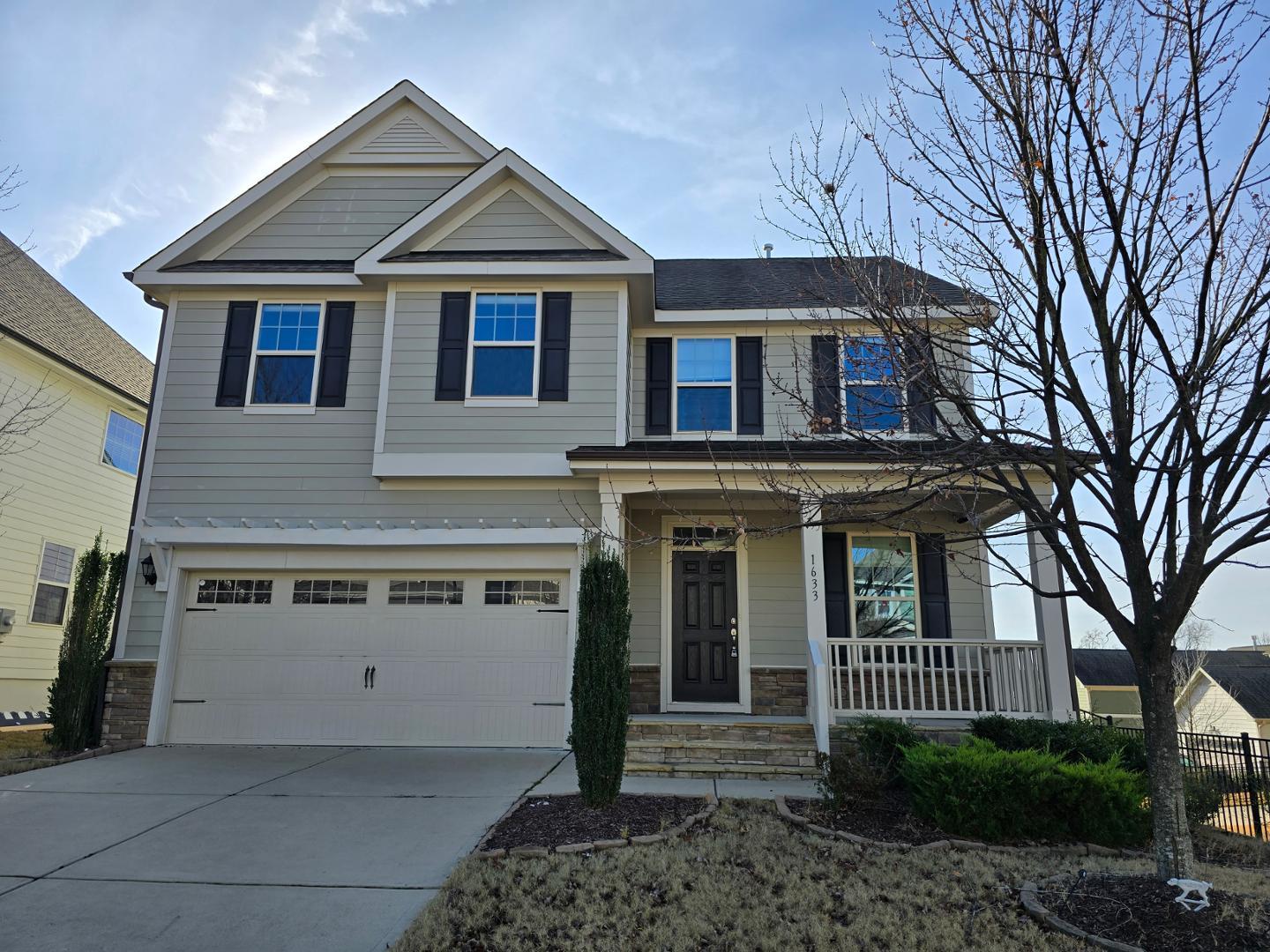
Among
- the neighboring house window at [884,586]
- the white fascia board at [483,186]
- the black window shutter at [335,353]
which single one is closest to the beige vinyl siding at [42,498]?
the black window shutter at [335,353]

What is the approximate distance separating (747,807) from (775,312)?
266 inches

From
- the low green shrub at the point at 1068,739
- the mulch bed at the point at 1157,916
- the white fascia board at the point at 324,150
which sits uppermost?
the white fascia board at the point at 324,150

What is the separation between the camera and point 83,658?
9.29 m

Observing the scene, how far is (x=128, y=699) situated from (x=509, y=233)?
7.51 metres

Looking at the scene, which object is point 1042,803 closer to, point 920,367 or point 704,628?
point 920,367

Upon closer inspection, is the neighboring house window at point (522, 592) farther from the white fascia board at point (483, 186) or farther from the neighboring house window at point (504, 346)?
the white fascia board at point (483, 186)

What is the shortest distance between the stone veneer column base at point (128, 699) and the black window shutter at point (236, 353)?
3444 millimetres

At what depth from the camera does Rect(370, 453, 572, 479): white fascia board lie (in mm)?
9828

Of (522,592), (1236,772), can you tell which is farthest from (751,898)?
(1236,772)

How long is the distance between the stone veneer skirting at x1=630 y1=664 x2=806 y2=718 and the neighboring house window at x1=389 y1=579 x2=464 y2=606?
244cm

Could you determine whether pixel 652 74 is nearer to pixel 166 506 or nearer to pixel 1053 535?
pixel 1053 535

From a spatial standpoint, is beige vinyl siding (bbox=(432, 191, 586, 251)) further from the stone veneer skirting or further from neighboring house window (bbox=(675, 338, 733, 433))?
the stone veneer skirting

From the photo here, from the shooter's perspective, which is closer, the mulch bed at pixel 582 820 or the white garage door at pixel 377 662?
the mulch bed at pixel 582 820

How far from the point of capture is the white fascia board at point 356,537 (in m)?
9.69
